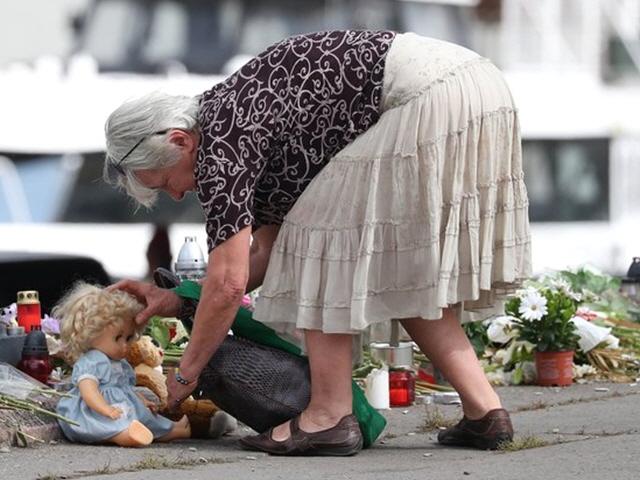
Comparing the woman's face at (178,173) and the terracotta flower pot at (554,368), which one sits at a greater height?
the woman's face at (178,173)

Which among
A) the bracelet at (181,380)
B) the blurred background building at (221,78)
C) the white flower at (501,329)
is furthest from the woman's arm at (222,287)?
the blurred background building at (221,78)

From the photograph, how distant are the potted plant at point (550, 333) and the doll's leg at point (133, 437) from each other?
1745 mm

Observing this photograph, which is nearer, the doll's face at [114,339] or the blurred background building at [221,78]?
the doll's face at [114,339]

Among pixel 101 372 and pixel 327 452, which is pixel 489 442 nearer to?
pixel 327 452

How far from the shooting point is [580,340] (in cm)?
582

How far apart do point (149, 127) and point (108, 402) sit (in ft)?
2.33

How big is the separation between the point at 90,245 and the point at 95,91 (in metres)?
0.67

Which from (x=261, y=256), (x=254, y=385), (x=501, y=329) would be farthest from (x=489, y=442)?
(x=501, y=329)

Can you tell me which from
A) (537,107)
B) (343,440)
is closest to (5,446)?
(343,440)

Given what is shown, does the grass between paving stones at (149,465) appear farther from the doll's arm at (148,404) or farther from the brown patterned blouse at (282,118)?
the brown patterned blouse at (282,118)

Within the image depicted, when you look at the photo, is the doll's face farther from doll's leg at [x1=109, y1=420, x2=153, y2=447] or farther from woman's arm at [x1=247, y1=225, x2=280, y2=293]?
woman's arm at [x1=247, y1=225, x2=280, y2=293]

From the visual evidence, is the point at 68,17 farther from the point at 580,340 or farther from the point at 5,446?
the point at 5,446

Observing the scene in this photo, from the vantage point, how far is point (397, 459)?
414 cm

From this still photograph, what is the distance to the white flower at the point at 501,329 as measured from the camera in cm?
580
